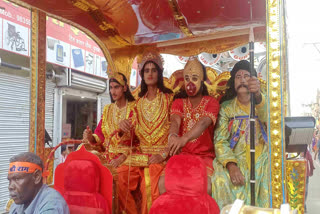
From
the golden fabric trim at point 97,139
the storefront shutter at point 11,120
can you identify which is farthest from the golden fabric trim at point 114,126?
the storefront shutter at point 11,120

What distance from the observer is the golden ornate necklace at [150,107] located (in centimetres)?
329

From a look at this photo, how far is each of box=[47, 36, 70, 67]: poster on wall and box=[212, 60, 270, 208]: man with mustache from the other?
16.4 ft

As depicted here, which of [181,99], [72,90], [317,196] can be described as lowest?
[317,196]

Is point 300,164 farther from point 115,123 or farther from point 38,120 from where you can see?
point 38,120

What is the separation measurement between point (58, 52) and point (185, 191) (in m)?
5.71

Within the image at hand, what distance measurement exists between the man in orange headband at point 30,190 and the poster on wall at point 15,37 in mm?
4227

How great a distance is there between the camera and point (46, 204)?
6.23 ft

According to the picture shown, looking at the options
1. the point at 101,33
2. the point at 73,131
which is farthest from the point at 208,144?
the point at 73,131

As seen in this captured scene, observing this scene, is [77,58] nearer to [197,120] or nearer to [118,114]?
[118,114]

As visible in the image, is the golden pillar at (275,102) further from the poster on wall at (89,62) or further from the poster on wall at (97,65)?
the poster on wall at (97,65)

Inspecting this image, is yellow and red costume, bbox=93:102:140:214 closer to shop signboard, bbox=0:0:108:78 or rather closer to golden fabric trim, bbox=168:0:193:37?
golden fabric trim, bbox=168:0:193:37

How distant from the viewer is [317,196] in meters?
6.85

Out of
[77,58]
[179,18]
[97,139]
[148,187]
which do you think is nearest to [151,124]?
[148,187]

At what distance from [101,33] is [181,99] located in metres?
1.69
